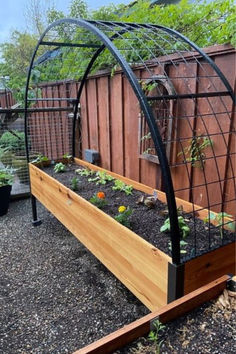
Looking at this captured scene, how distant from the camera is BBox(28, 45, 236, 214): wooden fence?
5.55ft

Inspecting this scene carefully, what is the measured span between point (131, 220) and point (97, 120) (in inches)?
69.5

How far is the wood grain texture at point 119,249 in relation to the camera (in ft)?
3.99

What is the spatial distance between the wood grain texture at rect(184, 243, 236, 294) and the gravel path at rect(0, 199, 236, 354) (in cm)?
13

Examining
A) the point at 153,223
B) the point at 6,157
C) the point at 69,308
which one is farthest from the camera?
the point at 6,157

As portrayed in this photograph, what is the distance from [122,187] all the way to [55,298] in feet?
3.03

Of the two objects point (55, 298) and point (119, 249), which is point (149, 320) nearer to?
point (119, 249)

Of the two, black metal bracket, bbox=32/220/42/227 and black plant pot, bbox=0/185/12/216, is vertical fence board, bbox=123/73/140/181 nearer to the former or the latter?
black metal bracket, bbox=32/220/42/227

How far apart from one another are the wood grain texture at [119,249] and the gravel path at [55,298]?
29 cm

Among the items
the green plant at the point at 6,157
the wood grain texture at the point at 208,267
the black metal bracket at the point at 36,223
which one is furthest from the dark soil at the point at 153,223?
the green plant at the point at 6,157

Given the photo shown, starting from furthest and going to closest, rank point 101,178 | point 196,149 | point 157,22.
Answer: point 101,178 < point 157,22 < point 196,149

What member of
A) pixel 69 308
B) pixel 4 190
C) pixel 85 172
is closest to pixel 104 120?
pixel 85 172

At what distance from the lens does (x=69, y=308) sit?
67.3 inches

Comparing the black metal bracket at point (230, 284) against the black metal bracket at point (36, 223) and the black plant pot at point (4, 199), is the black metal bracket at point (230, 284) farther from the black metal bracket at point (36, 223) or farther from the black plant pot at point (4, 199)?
the black plant pot at point (4, 199)

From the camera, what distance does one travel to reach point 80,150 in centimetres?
371
